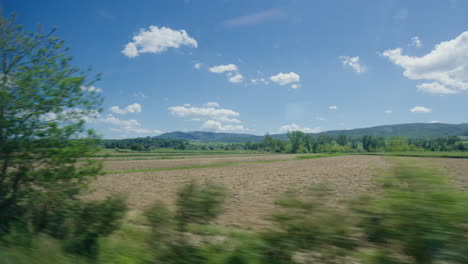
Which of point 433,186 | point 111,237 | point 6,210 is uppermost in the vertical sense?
point 433,186

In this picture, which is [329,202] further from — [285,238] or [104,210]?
[104,210]

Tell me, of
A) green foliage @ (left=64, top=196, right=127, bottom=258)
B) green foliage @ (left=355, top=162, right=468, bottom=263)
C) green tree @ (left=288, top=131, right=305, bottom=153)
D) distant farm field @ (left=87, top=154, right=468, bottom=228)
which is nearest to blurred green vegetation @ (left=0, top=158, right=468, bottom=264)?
green foliage @ (left=355, top=162, right=468, bottom=263)

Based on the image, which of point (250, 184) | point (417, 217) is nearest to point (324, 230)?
point (417, 217)

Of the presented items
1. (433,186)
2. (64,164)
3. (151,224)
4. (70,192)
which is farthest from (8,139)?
(433,186)

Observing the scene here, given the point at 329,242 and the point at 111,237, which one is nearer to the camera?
the point at 329,242

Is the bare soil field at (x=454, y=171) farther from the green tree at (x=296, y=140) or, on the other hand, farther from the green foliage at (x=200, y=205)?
the green tree at (x=296, y=140)

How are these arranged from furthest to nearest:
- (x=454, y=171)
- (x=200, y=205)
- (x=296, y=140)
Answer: (x=296, y=140), (x=454, y=171), (x=200, y=205)

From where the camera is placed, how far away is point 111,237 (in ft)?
20.2

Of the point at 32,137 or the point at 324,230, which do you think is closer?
the point at 324,230

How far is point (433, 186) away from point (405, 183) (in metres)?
0.25

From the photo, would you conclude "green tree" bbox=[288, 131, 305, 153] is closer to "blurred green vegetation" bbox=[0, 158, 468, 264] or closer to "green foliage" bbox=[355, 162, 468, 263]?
"blurred green vegetation" bbox=[0, 158, 468, 264]

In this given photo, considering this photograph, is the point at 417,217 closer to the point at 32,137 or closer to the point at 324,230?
the point at 324,230

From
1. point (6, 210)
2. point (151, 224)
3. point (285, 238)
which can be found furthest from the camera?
point (6, 210)

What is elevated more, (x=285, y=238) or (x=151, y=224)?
(x=285, y=238)
